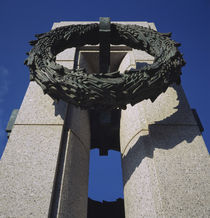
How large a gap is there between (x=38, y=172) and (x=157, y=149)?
78.0 inches

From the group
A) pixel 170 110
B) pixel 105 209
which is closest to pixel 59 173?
pixel 105 209

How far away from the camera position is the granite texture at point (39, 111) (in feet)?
12.9

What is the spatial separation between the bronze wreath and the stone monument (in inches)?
2.9

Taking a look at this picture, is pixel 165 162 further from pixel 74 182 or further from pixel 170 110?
pixel 74 182

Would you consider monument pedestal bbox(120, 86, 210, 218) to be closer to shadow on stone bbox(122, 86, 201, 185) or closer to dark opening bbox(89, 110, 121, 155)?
shadow on stone bbox(122, 86, 201, 185)

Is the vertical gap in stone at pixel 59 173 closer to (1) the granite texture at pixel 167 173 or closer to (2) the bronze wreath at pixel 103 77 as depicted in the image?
(2) the bronze wreath at pixel 103 77

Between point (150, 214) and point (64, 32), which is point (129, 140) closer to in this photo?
point (150, 214)

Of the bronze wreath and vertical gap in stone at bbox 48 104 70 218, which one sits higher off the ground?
the bronze wreath

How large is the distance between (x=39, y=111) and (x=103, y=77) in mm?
1800

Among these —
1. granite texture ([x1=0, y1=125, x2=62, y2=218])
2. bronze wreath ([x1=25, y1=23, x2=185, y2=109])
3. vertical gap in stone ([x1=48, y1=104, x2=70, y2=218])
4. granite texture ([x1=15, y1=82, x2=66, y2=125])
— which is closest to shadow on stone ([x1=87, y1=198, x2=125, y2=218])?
vertical gap in stone ([x1=48, y1=104, x2=70, y2=218])

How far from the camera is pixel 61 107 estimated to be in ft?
13.8

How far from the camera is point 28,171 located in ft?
10.4

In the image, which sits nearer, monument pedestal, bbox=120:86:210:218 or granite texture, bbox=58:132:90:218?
monument pedestal, bbox=120:86:210:218

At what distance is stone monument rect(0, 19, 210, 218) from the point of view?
9.56ft
